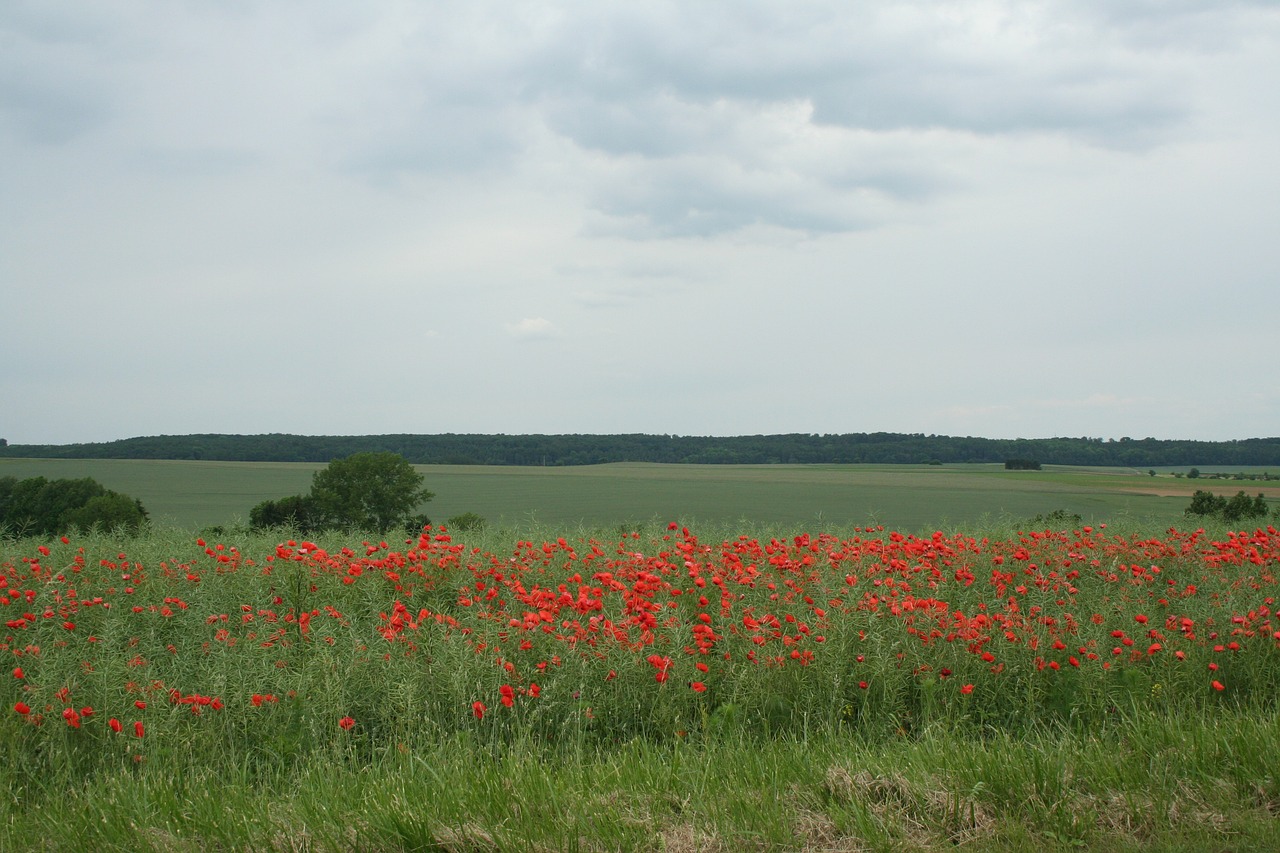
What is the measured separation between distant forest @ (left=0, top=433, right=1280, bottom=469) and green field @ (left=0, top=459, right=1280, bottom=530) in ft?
3.72

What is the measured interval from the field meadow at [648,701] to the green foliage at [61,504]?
18068 mm

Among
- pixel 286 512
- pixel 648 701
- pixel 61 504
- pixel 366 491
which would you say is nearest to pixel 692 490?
pixel 366 491

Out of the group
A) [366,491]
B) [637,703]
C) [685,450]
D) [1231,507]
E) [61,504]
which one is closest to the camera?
[637,703]

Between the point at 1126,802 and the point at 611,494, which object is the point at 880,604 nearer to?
the point at 1126,802

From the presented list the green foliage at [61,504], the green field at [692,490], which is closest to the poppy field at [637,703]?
the green field at [692,490]

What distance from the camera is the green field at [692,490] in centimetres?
2655

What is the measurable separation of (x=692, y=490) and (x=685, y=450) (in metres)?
21.5

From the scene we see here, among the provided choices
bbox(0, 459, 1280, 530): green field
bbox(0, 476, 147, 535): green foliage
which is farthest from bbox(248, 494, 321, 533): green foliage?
bbox(0, 476, 147, 535): green foliage

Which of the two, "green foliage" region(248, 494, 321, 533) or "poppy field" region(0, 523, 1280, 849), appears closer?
"poppy field" region(0, 523, 1280, 849)

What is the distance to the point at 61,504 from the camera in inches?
1109

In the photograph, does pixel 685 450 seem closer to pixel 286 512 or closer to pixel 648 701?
pixel 286 512

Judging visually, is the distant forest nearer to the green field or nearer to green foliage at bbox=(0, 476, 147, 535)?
the green field

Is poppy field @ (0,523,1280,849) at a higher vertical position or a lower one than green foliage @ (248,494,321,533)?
higher

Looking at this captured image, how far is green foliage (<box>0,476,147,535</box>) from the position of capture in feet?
81.8
